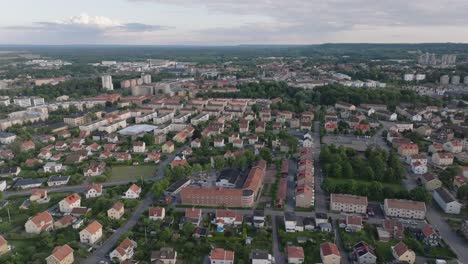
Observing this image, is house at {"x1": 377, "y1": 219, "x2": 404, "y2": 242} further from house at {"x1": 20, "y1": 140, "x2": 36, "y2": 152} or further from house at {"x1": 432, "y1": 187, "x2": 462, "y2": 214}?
house at {"x1": 20, "y1": 140, "x2": 36, "y2": 152}

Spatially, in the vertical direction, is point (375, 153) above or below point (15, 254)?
above

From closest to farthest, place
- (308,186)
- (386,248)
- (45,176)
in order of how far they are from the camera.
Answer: (386,248), (308,186), (45,176)

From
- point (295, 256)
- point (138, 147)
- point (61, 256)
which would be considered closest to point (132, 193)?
point (61, 256)

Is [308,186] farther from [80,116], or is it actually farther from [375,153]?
[80,116]

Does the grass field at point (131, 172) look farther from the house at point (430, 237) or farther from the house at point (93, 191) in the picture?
the house at point (430, 237)

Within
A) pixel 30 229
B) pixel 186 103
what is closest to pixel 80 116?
pixel 186 103

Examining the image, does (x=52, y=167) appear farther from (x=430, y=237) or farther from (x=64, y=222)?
(x=430, y=237)
